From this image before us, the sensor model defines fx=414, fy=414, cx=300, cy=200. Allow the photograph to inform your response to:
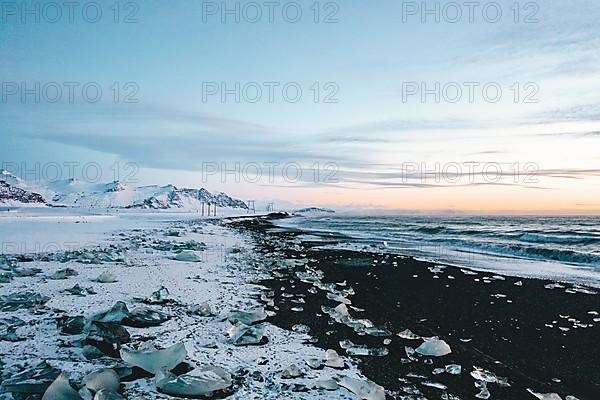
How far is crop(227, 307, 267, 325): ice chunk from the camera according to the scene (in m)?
6.46

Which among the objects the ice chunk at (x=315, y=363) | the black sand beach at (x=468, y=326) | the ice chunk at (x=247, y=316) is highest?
the ice chunk at (x=247, y=316)

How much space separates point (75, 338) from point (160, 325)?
117cm

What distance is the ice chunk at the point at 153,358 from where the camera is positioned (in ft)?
14.5

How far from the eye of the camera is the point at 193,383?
4.05m

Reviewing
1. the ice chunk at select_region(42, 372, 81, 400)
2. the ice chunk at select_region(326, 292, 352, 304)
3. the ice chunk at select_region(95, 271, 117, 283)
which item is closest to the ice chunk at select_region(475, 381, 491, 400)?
the ice chunk at select_region(42, 372, 81, 400)

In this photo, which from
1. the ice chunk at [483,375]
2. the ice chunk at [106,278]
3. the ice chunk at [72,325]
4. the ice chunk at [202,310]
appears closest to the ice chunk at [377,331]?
the ice chunk at [483,375]

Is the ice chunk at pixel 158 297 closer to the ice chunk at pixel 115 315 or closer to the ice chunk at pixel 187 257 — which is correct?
the ice chunk at pixel 115 315

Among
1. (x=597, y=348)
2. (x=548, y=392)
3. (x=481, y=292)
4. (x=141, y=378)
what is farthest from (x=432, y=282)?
(x=141, y=378)

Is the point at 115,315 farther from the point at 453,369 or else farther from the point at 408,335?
the point at 453,369

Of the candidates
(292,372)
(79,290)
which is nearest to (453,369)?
(292,372)

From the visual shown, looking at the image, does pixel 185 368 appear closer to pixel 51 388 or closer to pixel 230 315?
pixel 51 388

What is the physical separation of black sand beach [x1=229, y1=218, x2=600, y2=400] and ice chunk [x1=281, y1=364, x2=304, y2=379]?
0.86m

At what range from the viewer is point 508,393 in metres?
4.59

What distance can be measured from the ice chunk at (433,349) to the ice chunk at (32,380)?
4417 millimetres
